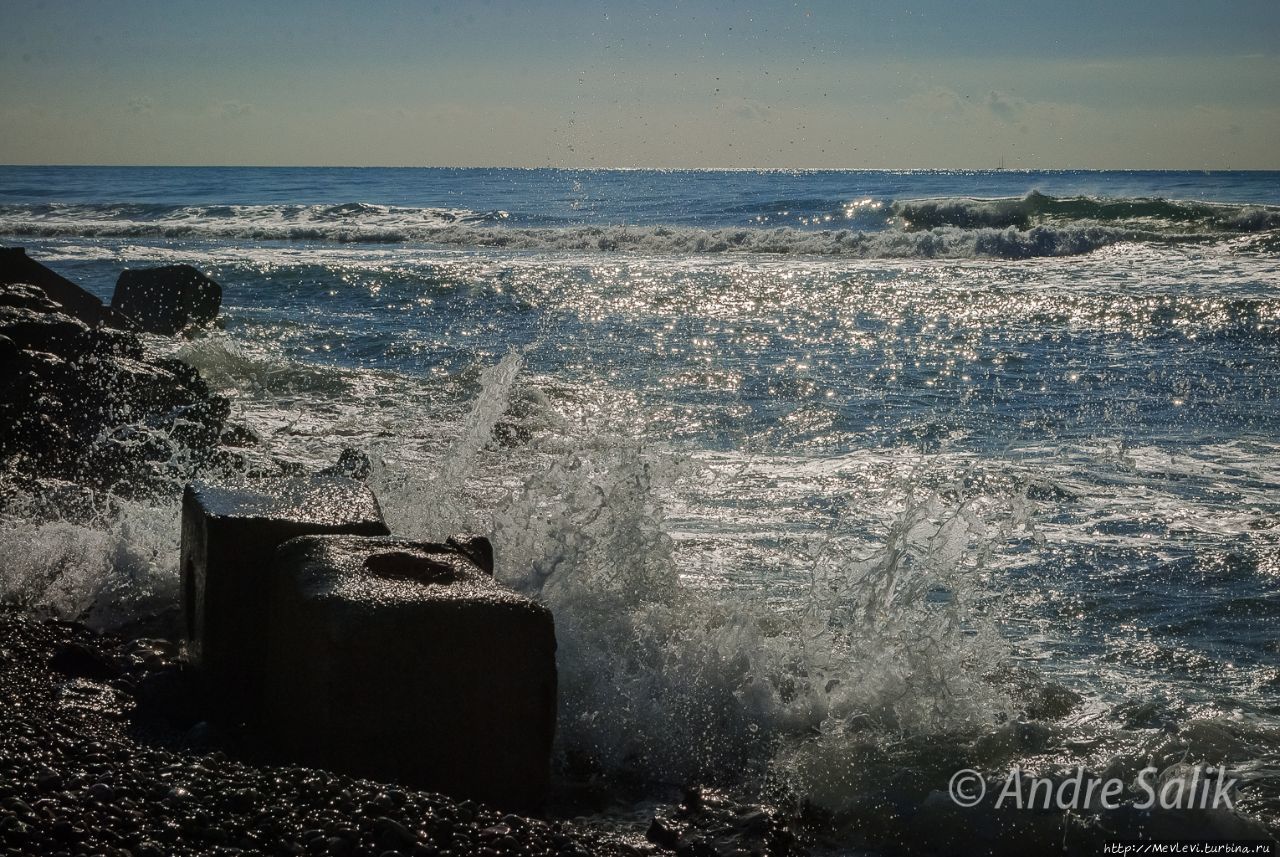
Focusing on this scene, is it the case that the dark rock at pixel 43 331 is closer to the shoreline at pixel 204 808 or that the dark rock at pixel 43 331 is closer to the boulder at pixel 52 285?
the boulder at pixel 52 285

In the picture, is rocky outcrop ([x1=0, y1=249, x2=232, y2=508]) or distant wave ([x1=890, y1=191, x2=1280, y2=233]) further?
distant wave ([x1=890, y1=191, x2=1280, y2=233])

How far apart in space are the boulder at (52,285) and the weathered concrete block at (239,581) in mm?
6241

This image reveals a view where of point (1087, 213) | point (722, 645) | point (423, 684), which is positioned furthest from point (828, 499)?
point (1087, 213)

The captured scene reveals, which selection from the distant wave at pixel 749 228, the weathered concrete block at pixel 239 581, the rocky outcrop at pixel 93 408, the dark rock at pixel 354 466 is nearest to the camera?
the weathered concrete block at pixel 239 581

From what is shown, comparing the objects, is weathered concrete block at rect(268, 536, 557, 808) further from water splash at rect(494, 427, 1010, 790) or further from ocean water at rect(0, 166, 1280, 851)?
water splash at rect(494, 427, 1010, 790)

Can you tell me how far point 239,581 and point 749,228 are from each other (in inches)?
1060

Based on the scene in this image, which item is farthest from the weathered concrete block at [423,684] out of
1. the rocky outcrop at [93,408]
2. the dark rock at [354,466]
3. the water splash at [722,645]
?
the rocky outcrop at [93,408]

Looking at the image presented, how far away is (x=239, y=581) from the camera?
3793 mm

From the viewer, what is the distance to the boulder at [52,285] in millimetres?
10023

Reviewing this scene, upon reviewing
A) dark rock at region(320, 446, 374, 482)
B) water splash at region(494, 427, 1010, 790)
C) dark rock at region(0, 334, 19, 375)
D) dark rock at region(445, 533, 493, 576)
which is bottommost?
water splash at region(494, 427, 1010, 790)

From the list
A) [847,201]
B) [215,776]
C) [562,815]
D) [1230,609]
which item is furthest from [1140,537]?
[847,201]

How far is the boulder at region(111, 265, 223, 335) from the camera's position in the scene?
13.3 metres

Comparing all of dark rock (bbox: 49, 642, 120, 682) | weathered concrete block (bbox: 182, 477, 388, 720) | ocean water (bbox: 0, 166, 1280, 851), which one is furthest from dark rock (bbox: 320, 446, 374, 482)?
weathered concrete block (bbox: 182, 477, 388, 720)

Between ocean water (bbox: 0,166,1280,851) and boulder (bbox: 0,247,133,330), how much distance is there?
3.28ft
